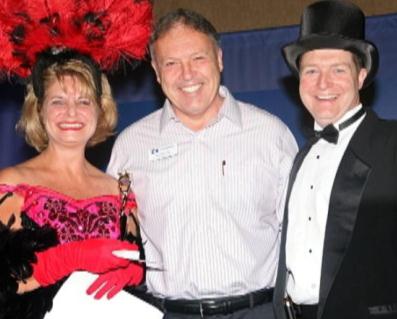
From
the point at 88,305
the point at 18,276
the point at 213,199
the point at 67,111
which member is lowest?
the point at 88,305

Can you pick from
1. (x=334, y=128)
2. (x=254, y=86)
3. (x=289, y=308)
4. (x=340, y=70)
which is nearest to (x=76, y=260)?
(x=289, y=308)

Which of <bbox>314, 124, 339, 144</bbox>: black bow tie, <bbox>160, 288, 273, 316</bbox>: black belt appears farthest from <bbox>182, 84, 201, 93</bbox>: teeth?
<bbox>160, 288, 273, 316</bbox>: black belt

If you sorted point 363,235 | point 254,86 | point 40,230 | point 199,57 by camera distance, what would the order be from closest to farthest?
point 363,235 < point 40,230 < point 199,57 < point 254,86

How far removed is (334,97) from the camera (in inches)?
101

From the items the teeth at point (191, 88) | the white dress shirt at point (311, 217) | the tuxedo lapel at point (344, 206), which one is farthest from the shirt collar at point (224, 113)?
the tuxedo lapel at point (344, 206)

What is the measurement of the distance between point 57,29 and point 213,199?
0.91 m

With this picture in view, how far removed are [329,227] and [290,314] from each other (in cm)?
41

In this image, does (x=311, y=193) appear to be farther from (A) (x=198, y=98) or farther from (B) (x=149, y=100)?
(B) (x=149, y=100)

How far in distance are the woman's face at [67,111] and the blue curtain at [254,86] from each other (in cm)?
136

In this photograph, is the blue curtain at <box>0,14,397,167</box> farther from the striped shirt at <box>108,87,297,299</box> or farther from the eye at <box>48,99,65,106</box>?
the eye at <box>48,99,65,106</box>

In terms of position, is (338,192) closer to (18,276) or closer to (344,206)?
(344,206)

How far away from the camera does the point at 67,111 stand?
8.66ft

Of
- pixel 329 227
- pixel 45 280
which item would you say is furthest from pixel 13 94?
pixel 329 227

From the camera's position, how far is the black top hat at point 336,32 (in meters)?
2.59
